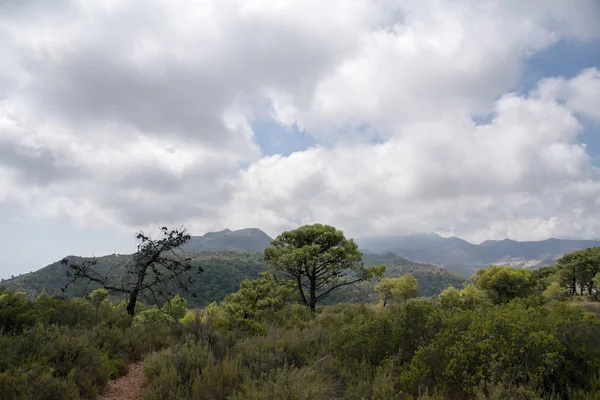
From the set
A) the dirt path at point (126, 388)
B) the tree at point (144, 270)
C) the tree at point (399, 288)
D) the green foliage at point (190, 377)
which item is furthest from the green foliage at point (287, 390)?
the tree at point (399, 288)

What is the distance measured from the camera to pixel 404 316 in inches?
323

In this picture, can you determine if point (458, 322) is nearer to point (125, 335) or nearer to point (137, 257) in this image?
point (125, 335)

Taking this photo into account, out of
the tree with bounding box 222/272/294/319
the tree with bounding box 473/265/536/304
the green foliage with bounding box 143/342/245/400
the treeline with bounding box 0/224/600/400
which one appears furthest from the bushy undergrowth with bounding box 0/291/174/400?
the tree with bounding box 473/265/536/304

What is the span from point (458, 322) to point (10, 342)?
33.1ft

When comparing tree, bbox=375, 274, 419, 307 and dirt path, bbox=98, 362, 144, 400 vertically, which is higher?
dirt path, bbox=98, 362, 144, 400

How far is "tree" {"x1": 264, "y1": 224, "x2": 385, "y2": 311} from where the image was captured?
90.6 feet

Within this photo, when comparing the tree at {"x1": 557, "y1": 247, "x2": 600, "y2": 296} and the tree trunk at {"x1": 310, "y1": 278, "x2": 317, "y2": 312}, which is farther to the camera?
the tree at {"x1": 557, "y1": 247, "x2": 600, "y2": 296}

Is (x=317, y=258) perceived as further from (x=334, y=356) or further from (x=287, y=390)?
(x=287, y=390)

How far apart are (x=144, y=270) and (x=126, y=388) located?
9698 mm

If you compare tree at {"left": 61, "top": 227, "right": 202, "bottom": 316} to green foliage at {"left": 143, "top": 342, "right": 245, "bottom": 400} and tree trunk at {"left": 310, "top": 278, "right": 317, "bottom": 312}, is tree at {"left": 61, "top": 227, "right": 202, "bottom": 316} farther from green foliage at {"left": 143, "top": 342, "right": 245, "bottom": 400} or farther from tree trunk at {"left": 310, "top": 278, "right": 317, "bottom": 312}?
tree trunk at {"left": 310, "top": 278, "right": 317, "bottom": 312}

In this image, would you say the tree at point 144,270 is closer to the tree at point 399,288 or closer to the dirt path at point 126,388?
the dirt path at point 126,388

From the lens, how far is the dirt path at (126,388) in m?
7.67

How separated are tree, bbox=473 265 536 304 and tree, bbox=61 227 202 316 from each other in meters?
35.2

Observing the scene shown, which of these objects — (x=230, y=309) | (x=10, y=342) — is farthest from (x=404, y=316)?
(x=230, y=309)
